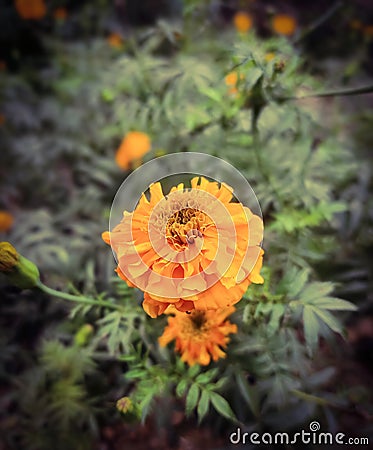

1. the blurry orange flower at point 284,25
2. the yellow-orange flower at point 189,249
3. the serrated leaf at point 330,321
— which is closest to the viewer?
the yellow-orange flower at point 189,249

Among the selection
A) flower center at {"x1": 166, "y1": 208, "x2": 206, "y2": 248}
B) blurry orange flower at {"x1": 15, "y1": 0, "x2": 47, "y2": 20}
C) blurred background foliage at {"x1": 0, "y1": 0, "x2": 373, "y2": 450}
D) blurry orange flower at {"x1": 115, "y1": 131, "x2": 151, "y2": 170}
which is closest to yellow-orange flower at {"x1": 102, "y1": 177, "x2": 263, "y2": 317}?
flower center at {"x1": 166, "y1": 208, "x2": 206, "y2": 248}

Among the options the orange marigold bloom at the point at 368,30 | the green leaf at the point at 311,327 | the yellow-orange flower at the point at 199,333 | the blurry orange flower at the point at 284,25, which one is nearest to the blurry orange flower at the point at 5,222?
the yellow-orange flower at the point at 199,333

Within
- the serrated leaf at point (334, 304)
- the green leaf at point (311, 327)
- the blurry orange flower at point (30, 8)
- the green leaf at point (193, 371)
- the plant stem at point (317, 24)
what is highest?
the blurry orange flower at point (30, 8)

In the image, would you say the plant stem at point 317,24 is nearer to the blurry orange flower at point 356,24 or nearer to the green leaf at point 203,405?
the blurry orange flower at point 356,24

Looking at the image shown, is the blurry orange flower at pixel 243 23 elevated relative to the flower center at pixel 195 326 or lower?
elevated

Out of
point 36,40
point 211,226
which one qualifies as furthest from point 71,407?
point 36,40

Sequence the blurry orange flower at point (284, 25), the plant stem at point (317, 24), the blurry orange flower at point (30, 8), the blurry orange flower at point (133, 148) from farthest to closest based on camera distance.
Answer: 1. the blurry orange flower at point (284, 25)
2. the blurry orange flower at point (30, 8)
3. the blurry orange flower at point (133, 148)
4. the plant stem at point (317, 24)
